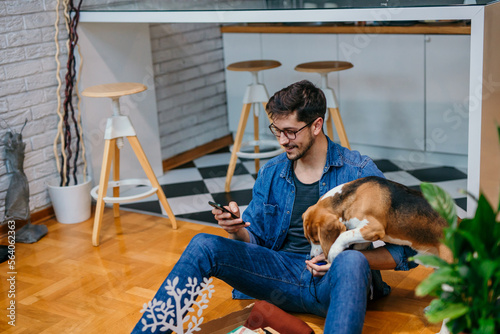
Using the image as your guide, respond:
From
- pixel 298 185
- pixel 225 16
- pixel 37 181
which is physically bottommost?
pixel 37 181

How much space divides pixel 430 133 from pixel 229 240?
222 cm

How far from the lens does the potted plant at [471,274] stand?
4.00 ft

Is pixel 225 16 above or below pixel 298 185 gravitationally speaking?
above

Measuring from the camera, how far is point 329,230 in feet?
6.18

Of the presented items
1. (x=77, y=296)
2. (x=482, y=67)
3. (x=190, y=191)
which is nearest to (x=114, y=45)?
(x=190, y=191)

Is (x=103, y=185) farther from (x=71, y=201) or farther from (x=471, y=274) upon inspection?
(x=471, y=274)

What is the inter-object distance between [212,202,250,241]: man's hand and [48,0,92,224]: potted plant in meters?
1.56

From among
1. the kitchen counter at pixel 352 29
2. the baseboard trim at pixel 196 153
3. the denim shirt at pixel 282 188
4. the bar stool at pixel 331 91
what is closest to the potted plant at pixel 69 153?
the baseboard trim at pixel 196 153

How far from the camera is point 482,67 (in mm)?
2152

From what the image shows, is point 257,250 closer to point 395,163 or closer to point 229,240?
point 229,240

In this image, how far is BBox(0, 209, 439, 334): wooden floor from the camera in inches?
90.1

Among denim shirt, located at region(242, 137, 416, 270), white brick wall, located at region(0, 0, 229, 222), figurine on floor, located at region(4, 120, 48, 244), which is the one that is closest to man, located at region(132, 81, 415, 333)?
denim shirt, located at region(242, 137, 416, 270)

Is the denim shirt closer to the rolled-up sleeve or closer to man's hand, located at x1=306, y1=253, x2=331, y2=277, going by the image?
the rolled-up sleeve

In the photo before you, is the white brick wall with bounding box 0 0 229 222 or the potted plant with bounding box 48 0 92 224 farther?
the potted plant with bounding box 48 0 92 224
